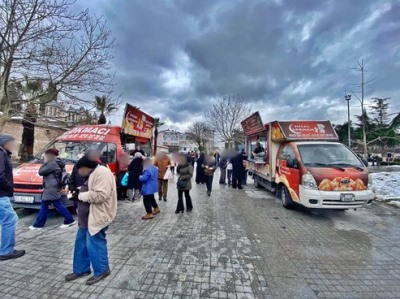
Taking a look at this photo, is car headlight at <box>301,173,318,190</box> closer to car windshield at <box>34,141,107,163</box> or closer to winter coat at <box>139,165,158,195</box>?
winter coat at <box>139,165,158,195</box>

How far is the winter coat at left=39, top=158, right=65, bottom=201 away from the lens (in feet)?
14.3

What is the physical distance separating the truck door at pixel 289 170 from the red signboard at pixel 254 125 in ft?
6.05

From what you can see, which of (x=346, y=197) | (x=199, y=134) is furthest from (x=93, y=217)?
(x=199, y=134)

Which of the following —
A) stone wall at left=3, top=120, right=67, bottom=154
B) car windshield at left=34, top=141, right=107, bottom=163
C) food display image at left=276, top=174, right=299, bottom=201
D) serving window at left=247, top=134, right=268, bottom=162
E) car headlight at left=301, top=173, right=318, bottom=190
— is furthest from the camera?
stone wall at left=3, top=120, right=67, bottom=154

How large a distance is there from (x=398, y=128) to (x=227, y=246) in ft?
119

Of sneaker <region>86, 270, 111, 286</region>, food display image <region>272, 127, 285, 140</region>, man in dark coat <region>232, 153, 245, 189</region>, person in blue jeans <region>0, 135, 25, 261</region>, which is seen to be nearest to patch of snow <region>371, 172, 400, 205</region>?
food display image <region>272, 127, 285, 140</region>

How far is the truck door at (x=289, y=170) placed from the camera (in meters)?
5.75

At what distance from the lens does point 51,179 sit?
14.6 ft

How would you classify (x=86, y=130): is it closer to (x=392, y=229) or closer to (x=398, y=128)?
(x=392, y=229)

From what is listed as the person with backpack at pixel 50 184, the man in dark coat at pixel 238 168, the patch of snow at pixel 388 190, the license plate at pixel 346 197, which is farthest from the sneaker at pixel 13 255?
the patch of snow at pixel 388 190

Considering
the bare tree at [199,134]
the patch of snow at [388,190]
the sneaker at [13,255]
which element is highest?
the bare tree at [199,134]

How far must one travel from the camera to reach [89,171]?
2648mm

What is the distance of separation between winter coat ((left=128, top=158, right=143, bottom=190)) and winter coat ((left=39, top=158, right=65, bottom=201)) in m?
2.44

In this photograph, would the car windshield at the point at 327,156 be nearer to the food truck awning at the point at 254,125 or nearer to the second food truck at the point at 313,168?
the second food truck at the point at 313,168
